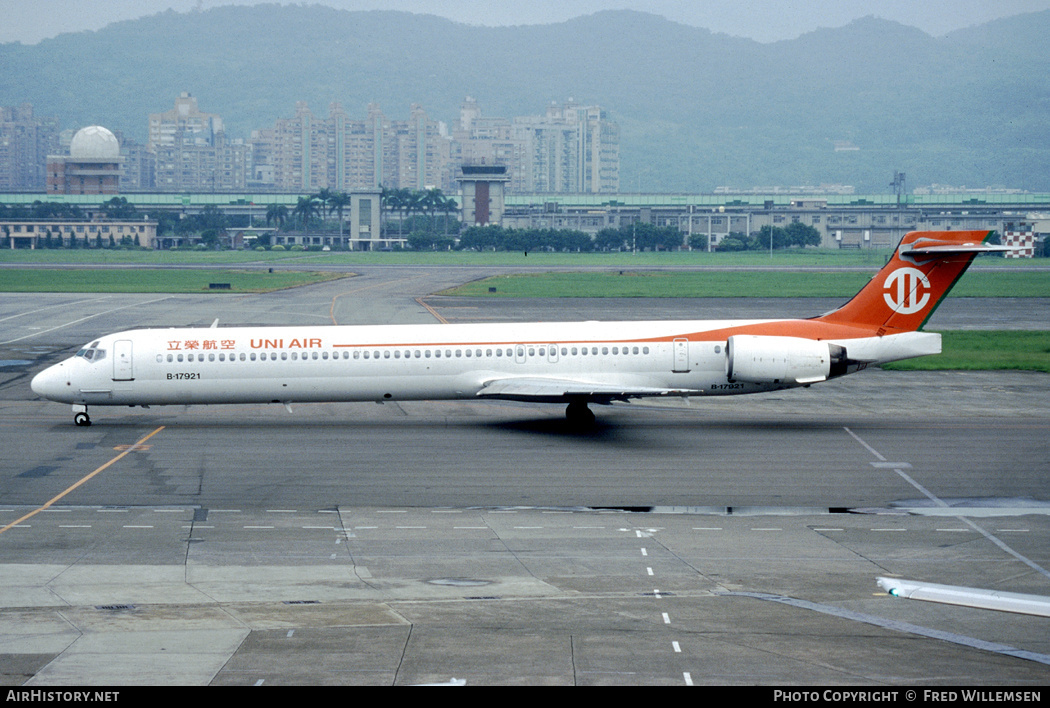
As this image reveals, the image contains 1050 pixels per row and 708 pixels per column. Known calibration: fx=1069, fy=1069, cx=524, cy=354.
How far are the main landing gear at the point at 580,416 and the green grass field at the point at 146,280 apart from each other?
208ft

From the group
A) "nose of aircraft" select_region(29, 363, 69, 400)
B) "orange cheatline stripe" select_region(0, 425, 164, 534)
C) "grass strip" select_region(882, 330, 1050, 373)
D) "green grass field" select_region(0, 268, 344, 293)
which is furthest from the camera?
"green grass field" select_region(0, 268, 344, 293)

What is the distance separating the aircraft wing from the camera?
32469mm

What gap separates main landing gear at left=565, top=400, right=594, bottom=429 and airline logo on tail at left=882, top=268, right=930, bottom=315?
1057 centimetres

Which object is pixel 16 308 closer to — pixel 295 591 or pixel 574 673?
pixel 295 591

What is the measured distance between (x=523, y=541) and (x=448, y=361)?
42.5ft

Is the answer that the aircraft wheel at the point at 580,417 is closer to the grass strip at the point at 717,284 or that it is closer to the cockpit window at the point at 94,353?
the cockpit window at the point at 94,353

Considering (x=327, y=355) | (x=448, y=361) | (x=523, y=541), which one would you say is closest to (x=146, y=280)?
(x=327, y=355)

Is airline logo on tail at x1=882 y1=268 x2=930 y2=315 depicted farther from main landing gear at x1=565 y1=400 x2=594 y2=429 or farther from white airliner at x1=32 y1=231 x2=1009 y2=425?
main landing gear at x1=565 y1=400 x2=594 y2=429

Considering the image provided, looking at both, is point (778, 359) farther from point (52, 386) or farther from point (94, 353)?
point (52, 386)

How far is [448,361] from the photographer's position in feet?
112

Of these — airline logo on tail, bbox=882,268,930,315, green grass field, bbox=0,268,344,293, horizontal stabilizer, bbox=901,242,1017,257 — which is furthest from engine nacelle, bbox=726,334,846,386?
green grass field, bbox=0,268,344,293

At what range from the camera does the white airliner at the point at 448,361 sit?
34219mm

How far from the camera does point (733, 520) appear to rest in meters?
23.7

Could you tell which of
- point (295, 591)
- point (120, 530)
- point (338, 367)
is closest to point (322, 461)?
point (338, 367)
